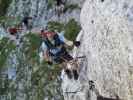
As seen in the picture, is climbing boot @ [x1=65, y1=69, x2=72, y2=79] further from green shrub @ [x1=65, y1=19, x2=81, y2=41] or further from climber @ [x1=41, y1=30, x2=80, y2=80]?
green shrub @ [x1=65, y1=19, x2=81, y2=41]

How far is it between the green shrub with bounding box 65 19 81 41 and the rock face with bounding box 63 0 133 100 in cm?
958

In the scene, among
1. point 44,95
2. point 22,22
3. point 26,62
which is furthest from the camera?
point 22,22

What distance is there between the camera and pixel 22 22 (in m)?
39.2

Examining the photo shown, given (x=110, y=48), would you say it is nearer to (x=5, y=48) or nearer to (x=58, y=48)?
(x=58, y=48)

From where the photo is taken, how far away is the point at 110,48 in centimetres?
2092

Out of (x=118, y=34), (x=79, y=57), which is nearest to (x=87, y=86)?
(x=79, y=57)

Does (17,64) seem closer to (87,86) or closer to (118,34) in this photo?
(87,86)

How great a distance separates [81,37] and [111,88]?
607 cm

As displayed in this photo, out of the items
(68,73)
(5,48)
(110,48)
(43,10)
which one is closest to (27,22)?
(43,10)

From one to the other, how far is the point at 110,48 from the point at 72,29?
45.4 feet

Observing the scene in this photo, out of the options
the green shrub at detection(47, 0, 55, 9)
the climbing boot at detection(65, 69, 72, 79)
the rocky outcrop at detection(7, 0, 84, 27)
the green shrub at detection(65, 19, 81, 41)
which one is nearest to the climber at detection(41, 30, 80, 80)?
the climbing boot at detection(65, 69, 72, 79)

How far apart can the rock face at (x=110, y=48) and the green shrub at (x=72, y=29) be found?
31.4 feet

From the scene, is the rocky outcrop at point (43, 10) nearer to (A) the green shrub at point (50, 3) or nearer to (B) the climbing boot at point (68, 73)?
(A) the green shrub at point (50, 3)

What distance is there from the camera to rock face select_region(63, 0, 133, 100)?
19891mm
